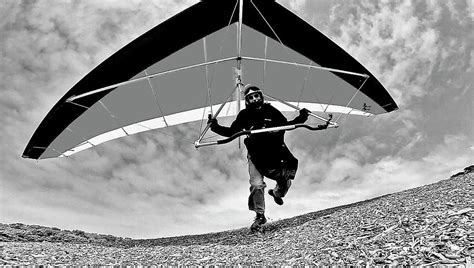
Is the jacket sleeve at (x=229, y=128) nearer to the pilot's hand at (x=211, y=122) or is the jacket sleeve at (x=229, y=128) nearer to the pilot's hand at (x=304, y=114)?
the pilot's hand at (x=211, y=122)

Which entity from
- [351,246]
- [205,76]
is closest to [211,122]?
[205,76]

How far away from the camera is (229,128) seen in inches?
233

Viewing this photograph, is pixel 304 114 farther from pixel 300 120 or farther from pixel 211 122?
pixel 211 122

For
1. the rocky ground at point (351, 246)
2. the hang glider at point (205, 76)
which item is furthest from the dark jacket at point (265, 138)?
the rocky ground at point (351, 246)

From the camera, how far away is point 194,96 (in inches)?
334

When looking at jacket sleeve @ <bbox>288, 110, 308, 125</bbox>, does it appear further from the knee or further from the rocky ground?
the rocky ground

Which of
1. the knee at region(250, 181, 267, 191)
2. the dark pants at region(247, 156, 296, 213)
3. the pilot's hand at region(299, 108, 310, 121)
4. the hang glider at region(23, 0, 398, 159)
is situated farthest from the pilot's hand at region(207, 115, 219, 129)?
the pilot's hand at region(299, 108, 310, 121)

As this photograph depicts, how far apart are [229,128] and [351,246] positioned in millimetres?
2915

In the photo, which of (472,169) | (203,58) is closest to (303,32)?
→ (203,58)

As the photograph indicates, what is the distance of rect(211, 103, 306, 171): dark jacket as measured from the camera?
5.73m

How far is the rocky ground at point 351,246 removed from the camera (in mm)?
2975

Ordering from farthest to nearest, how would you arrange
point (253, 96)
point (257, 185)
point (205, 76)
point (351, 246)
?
1. point (205, 76)
2. point (253, 96)
3. point (257, 185)
4. point (351, 246)

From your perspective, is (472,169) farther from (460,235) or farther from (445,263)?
(445,263)

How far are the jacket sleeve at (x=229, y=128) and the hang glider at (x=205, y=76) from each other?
333 mm
